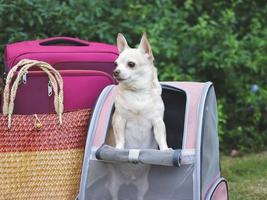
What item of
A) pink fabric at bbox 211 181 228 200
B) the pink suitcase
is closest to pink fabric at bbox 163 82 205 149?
pink fabric at bbox 211 181 228 200

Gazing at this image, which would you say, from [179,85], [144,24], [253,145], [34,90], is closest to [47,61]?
[34,90]

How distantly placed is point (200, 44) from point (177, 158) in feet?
6.04

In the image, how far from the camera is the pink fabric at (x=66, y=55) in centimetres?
260

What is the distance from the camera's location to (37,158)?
241 centimetres

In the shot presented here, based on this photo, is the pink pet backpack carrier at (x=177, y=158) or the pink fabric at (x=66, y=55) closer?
the pink pet backpack carrier at (x=177, y=158)

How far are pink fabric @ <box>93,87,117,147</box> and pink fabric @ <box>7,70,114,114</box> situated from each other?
0.38ft

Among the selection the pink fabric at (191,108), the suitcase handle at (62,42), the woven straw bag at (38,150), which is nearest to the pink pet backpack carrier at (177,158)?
the pink fabric at (191,108)

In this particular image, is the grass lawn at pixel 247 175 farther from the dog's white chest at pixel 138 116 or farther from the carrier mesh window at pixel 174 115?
the dog's white chest at pixel 138 116

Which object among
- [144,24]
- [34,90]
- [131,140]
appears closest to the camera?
[131,140]

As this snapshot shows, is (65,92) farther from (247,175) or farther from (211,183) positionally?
(247,175)

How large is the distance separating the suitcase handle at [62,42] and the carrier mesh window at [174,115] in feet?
1.53

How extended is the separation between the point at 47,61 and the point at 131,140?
0.52 metres

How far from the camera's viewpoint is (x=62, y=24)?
3533 mm

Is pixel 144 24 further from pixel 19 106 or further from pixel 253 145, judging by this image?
pixel 19 106
